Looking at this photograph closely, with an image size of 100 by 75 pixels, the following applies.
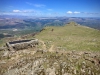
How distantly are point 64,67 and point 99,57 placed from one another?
11839 mm

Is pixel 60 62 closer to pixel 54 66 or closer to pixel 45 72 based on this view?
pixel 54 66

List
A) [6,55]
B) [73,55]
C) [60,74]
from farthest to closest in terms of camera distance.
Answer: [6,55] → [73,55] → [60,74]

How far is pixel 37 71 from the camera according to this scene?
110ft

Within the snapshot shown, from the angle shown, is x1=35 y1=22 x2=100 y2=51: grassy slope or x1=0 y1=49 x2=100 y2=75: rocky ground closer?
x1=0 y1=49 x2=100 y2=75: rocky ground

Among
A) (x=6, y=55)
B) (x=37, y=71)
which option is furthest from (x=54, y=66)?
(x=6, y=55)

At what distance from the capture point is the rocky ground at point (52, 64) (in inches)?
1320

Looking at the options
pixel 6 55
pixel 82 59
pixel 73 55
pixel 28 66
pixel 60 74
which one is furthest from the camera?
pixel 6 55

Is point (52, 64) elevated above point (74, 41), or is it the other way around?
point (74, 41)

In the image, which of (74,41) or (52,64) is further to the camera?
(74,41)

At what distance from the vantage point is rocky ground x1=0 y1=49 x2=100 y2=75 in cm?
3353

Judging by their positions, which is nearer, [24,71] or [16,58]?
[24,71]

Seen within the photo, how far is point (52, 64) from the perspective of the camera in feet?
116

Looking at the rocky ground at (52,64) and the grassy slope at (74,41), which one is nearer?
the rocky ground at (52,64)

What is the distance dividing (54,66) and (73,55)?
8366 mm
